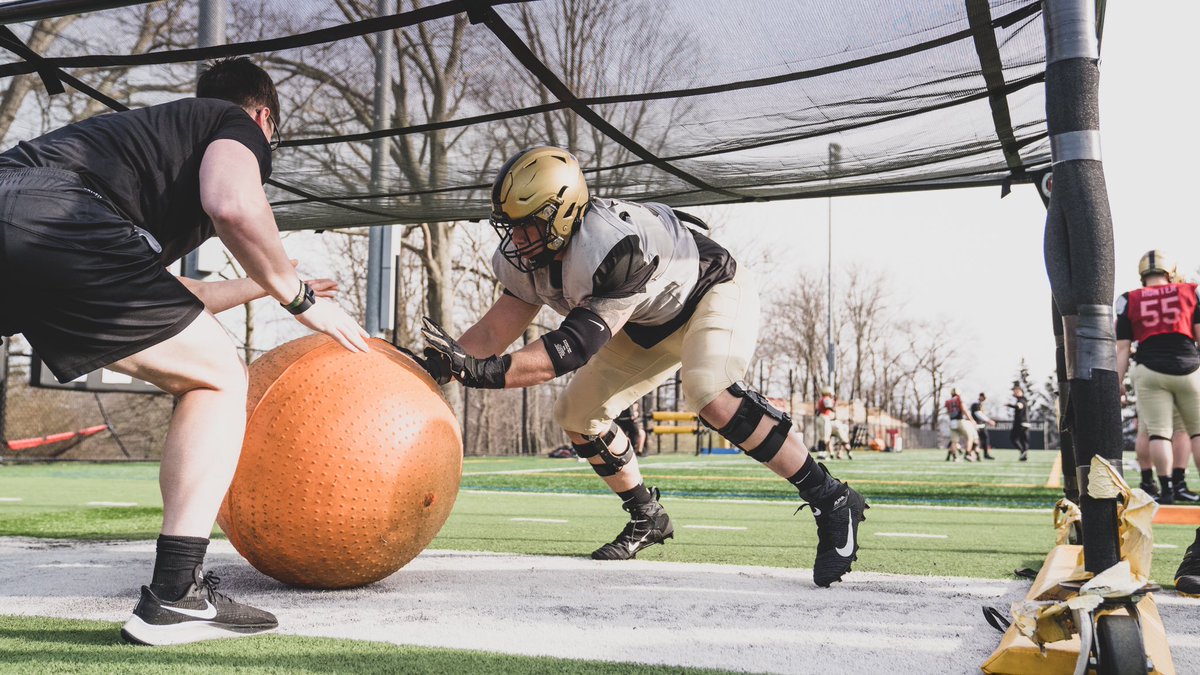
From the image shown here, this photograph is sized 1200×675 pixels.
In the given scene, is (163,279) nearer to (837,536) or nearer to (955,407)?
(837,536)

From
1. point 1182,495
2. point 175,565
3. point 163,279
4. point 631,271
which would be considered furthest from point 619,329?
point 1182,495

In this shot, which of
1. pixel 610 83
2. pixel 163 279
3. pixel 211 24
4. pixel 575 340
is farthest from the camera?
pixel 610 83

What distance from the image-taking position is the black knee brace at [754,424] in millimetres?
3918

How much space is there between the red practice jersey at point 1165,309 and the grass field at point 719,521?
1.96m

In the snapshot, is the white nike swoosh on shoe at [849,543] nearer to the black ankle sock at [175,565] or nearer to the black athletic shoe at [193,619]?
the black athletic shoe at [193,619]

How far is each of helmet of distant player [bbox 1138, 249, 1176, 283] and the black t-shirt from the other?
784 centimetres

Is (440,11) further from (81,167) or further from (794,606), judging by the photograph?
(794,606)

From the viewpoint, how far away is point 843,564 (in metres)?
3.77

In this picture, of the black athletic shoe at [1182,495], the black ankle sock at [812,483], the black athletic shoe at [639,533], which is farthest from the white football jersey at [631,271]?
the black athletic shoe at [1182,495]

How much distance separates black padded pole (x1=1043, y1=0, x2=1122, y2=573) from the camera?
2348 mm

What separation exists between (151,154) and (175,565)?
4.16 feet

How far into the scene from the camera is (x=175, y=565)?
2.79m

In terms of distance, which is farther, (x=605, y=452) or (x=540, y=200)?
(x=605, y=452)

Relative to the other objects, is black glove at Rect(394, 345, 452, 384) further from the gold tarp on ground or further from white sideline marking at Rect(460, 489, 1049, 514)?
white sideline marking at Rect(460, 489, 1049, 514)
